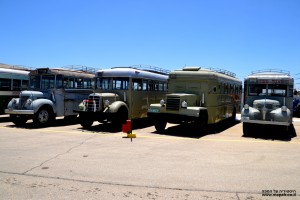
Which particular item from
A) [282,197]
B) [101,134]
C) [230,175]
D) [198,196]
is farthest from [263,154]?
[101,134]

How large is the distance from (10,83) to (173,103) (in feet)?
31.1

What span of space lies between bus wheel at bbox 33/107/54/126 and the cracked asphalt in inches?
121

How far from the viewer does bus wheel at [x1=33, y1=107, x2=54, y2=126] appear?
1417 centimetres

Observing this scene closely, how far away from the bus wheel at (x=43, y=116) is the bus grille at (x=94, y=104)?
8.77ft

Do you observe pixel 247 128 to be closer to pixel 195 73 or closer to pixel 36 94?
pixel 195 73

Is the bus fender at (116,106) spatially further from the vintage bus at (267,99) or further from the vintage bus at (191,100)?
the vintage bus at (267,99)

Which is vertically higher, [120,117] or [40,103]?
[40,103]

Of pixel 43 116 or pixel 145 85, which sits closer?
pixel 43 116

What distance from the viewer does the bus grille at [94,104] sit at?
13.1 metres

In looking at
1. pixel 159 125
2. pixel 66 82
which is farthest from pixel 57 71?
pixel 159 125

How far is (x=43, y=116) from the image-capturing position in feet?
47.4

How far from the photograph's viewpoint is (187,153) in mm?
8477

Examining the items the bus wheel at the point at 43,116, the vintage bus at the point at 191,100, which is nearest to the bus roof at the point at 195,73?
the vintage bus at the point at 191,100

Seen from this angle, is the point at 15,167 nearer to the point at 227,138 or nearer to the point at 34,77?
the point at 227,138
